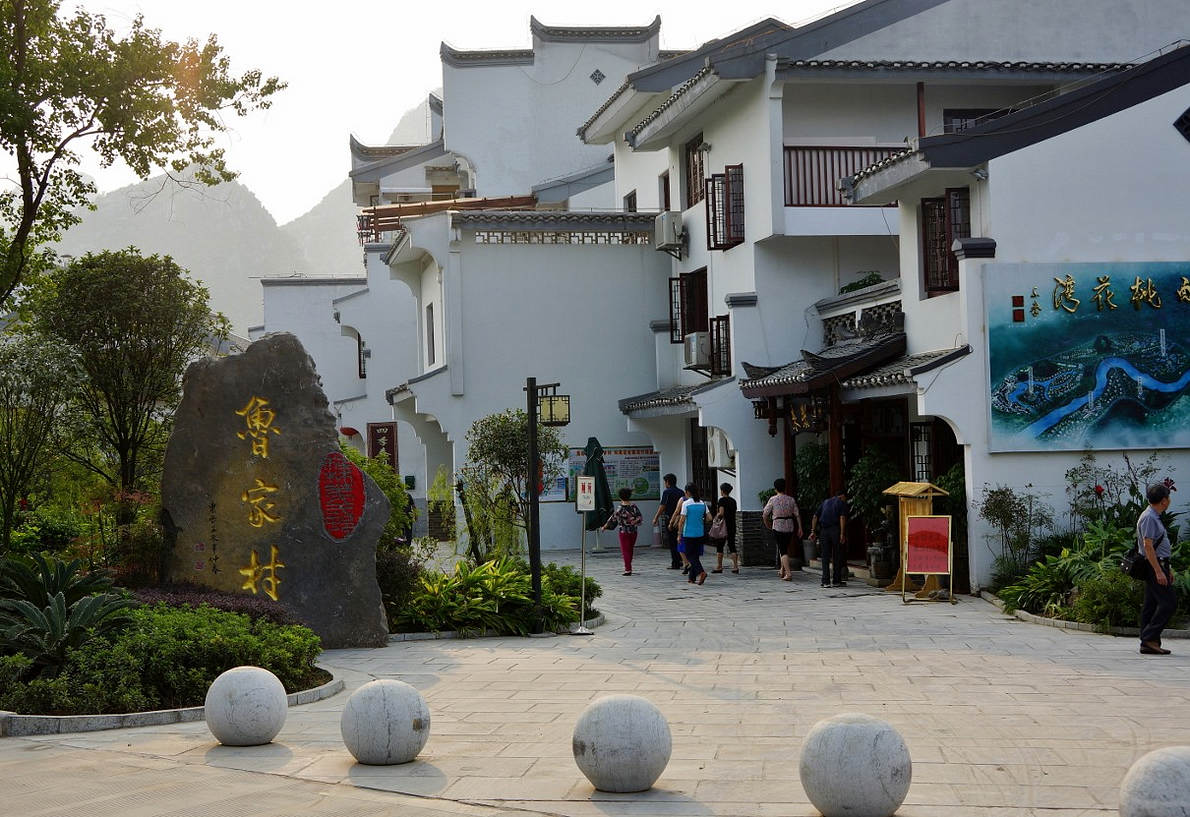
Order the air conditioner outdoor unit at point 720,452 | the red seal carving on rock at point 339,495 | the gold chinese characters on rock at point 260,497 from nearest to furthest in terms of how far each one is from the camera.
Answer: the gold chinese characters on rock at point 260,497 → the red seal carving on rock at point 339,495 → the air conditioner outdoor unit at point 720,452

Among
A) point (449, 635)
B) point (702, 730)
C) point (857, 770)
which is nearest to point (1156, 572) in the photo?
point (702, 730)

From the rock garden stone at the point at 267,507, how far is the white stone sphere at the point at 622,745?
299 inches

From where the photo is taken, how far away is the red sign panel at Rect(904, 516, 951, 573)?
56.7ft

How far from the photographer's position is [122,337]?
18094 mm

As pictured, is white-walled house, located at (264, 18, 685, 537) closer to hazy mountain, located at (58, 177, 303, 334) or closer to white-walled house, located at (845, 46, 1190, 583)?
white-walled house, located at (845, 46, 1190, 583)

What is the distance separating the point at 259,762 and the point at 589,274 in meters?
20.9

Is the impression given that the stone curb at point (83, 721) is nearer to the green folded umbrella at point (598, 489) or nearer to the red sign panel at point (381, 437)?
the green folded umbrella at point (598, 489)

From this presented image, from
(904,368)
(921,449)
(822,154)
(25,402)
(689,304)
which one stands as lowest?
(921,449)

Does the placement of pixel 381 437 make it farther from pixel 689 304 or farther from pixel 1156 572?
pixel 1156 572

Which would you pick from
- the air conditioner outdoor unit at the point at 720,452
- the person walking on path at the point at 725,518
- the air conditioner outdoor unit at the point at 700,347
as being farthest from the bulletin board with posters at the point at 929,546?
the air conditioner outdoor unit at the point at 700,347

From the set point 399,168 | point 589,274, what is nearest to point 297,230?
point 399,168

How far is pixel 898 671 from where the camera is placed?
1204cm

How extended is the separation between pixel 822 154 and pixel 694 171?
4.47 m

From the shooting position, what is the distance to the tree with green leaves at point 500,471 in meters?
20.8
